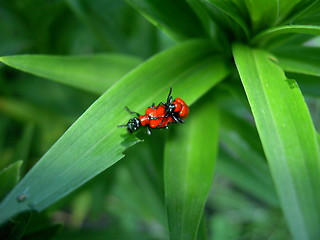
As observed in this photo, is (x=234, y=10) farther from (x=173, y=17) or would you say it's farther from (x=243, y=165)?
(x=243, y=165)

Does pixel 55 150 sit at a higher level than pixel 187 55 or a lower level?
lower

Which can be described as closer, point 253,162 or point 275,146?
point 275,146

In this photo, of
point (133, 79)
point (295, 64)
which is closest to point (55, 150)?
point (133, 79)

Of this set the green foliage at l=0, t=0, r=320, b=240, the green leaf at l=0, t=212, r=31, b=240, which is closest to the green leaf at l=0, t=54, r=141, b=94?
the green foliage at l=0, t=0, r=320, b=240

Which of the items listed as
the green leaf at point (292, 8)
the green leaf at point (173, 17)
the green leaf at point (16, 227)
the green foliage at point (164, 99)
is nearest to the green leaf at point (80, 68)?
the green foliage at point (164, 99)

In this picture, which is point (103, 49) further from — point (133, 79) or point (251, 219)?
point (251, 219)

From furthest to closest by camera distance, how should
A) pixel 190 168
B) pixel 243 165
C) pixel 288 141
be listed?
pixel 243 165 < pixel 190 168 < pixel 288 141

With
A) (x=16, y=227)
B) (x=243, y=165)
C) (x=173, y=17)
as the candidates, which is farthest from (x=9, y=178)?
(x=243, y=165)
